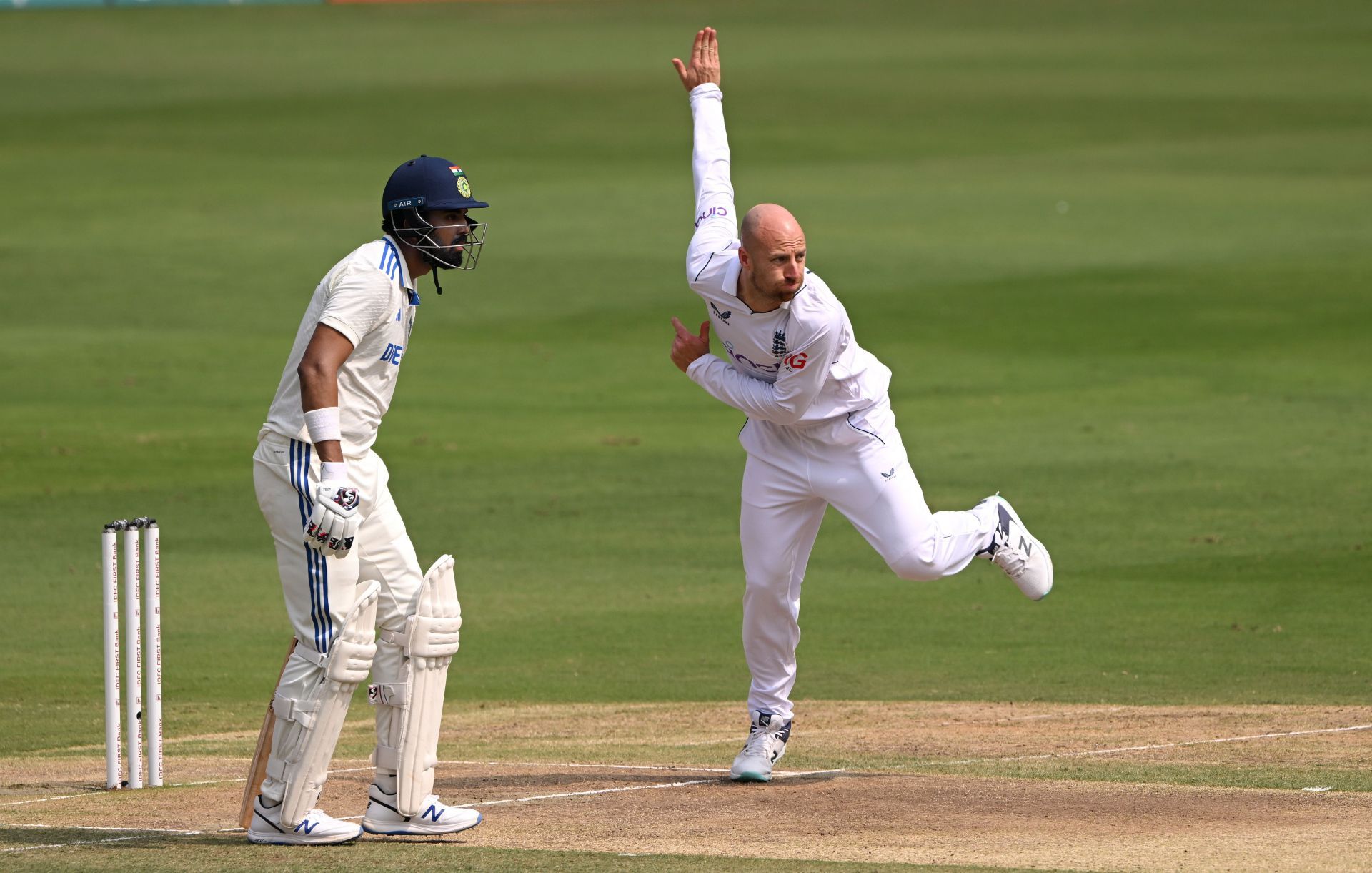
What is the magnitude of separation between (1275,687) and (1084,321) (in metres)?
17.2

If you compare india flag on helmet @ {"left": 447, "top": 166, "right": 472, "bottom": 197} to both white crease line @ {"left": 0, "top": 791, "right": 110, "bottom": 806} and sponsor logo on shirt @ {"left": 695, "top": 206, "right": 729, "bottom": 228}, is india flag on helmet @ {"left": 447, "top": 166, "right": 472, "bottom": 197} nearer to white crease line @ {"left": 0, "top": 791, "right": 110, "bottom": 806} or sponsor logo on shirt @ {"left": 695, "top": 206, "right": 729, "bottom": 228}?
sponsor logo on shirt @ {"left": 695, "top": 206, "right": 729, "bottom": 228}

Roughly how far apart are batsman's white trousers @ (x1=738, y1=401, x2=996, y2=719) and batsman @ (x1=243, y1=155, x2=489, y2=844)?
65.0 inches

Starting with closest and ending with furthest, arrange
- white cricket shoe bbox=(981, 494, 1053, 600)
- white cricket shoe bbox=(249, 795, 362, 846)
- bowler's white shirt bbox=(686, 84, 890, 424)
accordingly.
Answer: white cricket shoe bbox=(249, 795, 362, 846), bowler's white shirt bbox=(686, 84, 890, 424), white cricket shoe bbox=(981, 494, 1053, 600)

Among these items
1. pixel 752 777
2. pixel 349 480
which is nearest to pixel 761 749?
pixel 752 777

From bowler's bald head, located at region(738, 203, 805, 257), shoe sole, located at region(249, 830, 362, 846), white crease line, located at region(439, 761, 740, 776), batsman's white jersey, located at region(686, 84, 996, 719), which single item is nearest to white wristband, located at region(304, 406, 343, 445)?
shoe sole, located at region(249, 830, 362, 846)

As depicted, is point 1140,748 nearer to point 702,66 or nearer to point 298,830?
point 702,66

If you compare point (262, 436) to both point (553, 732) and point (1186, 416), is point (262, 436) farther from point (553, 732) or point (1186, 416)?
point (1186, 416)

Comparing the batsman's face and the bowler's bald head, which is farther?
the bowler's bald head

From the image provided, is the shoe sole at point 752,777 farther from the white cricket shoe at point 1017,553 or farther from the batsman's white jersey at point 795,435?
the white cricket shoe at point 1017,553

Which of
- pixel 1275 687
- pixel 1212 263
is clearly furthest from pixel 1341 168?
pixel 1275 687

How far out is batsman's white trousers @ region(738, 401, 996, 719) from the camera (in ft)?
28.5

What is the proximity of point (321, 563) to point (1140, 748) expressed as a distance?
433 cm

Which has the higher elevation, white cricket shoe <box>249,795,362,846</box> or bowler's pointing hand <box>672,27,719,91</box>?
bowler's pointing hand <box>672,27,719,91</box>

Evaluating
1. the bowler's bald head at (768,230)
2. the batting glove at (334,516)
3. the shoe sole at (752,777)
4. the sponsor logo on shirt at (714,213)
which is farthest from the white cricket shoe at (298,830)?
the sponsor logo on shirt at (714,213)
